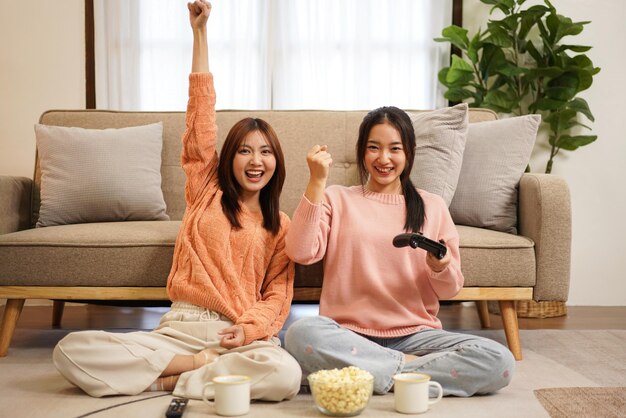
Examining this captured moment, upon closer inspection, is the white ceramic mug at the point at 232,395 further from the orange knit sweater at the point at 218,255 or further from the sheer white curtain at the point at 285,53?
the sheer white curtain at the point at 285,53

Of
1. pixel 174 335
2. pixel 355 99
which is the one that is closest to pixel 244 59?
pixel 355 99

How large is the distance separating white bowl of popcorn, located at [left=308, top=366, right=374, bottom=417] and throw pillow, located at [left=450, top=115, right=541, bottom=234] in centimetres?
104

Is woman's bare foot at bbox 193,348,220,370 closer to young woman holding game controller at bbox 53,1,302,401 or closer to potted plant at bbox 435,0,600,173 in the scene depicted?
young woman holding game controller at bbox 53,1,302,401

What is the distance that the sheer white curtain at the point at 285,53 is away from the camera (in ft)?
12.8

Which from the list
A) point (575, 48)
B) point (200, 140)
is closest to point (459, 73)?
point (575, 48)

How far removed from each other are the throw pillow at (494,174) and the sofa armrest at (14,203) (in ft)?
5.00

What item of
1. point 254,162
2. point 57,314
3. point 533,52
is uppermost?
point 533,52

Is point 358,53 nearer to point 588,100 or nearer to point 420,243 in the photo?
point 588,100

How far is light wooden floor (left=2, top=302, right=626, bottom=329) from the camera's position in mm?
3129

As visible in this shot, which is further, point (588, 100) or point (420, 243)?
point (588, 100)

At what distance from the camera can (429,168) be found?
249cm

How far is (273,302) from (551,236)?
929mm

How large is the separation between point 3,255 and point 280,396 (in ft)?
3.46

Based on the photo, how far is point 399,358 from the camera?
1.91m
